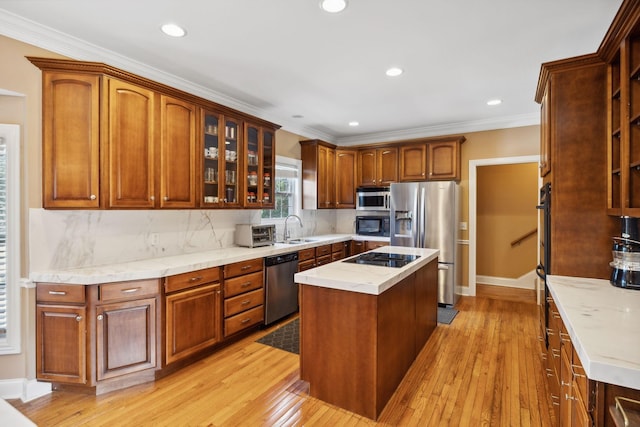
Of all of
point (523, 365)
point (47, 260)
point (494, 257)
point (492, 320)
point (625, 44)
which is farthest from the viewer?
point (494, 257)

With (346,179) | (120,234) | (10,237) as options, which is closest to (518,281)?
Answer: (346,179)

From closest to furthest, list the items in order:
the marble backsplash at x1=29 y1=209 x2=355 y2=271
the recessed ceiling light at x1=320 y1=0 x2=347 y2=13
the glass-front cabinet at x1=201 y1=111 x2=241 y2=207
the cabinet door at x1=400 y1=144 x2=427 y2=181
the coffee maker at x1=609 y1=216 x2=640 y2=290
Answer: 1. the coffee maker at x1=609 y1=216 x2=640 y2=290
2. the recessed ceiling light at x1=320 y1=0 x2=347 y2=13
3. the marble backsplash at x1=29 y1=209 x2=355 y2=271
4. the glass-front cabinet at x1=201 y1=111 x2=241 y2=207
5. the cabinet door at x1=400 y1=144 x2=427 y2=181

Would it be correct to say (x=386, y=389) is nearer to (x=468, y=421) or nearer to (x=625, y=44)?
(x=468, y=421)

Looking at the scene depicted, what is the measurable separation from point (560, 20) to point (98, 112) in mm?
3456

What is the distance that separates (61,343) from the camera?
2.36m

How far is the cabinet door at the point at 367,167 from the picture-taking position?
548 centimetres

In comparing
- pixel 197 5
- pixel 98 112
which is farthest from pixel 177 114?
pixel 197 5

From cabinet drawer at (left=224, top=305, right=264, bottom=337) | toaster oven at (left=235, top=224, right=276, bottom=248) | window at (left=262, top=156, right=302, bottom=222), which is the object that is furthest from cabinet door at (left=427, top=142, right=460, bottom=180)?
cabinet drawer at (left=224, top=305, right=264, bottom=337)

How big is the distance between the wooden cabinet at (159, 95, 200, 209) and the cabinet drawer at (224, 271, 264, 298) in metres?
0.84

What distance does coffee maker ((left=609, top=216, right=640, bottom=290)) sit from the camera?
185cm

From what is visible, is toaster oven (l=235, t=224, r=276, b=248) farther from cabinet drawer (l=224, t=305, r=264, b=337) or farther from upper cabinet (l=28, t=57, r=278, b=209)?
cabinet drawer (l=224, t=305, r=264, b=337)

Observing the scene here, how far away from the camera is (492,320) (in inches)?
156

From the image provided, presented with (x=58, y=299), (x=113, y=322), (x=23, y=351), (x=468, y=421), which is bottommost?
(x=468, y=421)

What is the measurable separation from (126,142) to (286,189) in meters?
2.66
